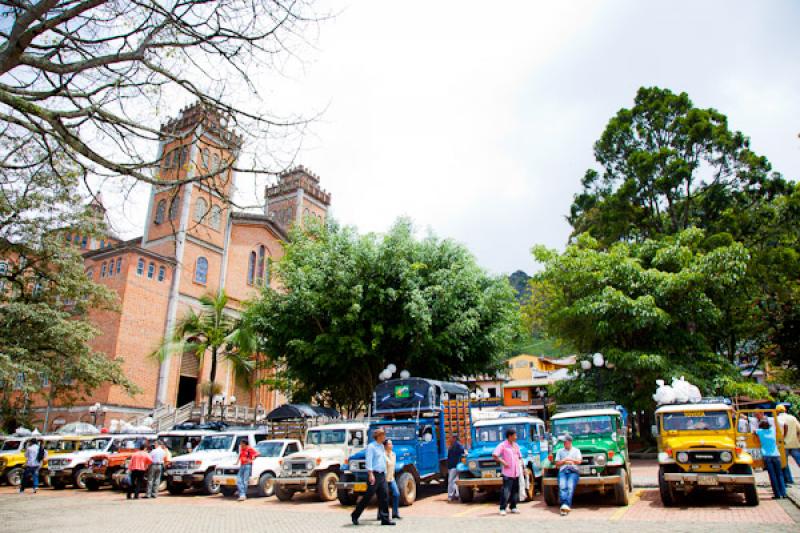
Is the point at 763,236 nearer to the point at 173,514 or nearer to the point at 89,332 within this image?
the point at 173,514

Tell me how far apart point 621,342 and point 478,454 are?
1303 centimetres

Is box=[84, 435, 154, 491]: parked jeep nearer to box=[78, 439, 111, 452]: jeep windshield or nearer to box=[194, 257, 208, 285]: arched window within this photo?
box=[78, 439, 111, 452]: jeep windshield

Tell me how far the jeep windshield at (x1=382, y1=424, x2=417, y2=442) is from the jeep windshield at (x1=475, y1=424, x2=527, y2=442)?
1.60 m

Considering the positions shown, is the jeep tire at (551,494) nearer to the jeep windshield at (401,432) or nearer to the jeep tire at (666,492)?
the jeep tire at (666,492)

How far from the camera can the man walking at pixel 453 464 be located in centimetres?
1362

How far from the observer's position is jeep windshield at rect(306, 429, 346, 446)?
16.0m

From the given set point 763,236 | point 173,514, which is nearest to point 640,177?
point 763,236

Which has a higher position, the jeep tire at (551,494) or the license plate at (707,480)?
the license plate at (707,480)

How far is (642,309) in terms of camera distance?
68.0 feet

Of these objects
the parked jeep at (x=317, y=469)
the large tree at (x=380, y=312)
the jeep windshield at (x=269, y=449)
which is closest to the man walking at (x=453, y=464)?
the parked jeep at (x=317, y=469)

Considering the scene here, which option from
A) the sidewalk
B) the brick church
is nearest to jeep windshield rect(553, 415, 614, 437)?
the sidewalk

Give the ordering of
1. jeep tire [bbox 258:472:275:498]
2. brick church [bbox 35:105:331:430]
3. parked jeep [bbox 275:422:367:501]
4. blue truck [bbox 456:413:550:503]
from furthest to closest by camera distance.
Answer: brick church [bbox 35:105:331:430] < jeep tire [bbox 258:472:275:498] < parked jeep [bbox 275:422:367:501] < blue truck [bbox 456:413:550:503]

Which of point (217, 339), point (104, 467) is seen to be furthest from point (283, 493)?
point (217, 339)

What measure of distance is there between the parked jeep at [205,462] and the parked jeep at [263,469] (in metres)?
0.51
